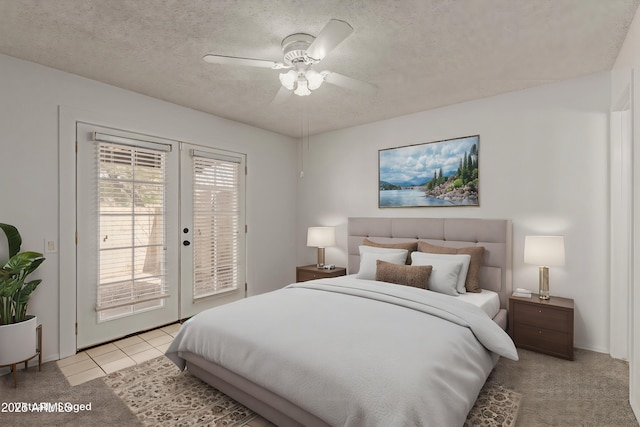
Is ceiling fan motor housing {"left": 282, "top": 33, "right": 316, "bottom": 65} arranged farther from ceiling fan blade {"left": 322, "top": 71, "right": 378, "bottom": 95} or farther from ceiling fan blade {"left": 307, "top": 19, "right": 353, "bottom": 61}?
ceiling fan blade {"left": 307, "top": 19, "right": 353, "bottom": 61}

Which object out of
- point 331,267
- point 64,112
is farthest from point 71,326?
point 331,267

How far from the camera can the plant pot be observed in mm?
2389

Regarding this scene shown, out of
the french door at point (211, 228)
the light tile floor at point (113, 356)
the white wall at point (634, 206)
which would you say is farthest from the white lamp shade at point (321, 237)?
the white wall at point (634, 206)

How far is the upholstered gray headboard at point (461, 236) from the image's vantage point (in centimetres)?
337

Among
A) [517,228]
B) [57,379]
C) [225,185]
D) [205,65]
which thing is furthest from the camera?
[225,185]

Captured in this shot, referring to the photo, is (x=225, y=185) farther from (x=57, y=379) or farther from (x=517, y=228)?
(x=517, y=228)

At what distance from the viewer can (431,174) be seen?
3969 millimetres

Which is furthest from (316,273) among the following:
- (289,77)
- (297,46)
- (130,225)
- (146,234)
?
(297,46)

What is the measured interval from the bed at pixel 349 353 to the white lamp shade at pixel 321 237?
1485 millimetres

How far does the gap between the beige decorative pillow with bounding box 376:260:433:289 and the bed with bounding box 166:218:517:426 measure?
297 mm

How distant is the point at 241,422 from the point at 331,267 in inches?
108

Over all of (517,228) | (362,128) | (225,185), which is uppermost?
(362,128)

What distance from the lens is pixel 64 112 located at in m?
2.96

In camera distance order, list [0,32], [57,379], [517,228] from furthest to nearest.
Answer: [517,228] → [57,379] → [0,32]
